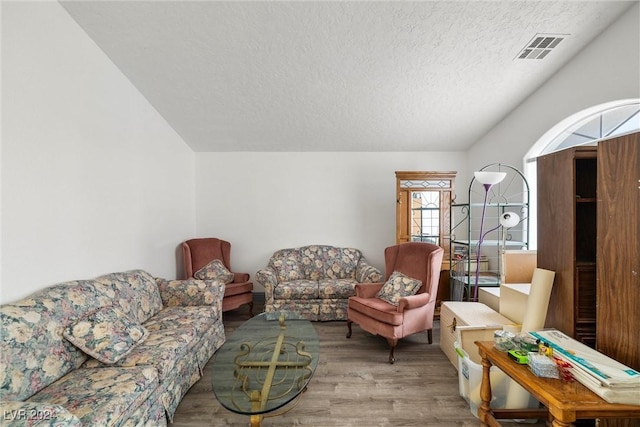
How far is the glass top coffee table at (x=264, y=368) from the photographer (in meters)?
1.47

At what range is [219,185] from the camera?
14.6ft

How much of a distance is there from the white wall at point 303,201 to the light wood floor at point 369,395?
6.41 feet

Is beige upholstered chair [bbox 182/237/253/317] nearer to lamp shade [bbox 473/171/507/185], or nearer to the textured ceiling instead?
the textured ceiling

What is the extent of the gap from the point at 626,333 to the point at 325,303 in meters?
2.75

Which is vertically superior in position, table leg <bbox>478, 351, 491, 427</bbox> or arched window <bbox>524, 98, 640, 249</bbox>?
arched window <bbox>524, 98, 640, 249</bbox>

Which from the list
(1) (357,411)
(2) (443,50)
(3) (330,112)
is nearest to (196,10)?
(3) (330,112)

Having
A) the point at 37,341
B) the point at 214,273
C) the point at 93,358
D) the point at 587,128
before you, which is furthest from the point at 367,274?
the point at 37,341

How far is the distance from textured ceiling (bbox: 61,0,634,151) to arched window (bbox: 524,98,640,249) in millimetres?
557

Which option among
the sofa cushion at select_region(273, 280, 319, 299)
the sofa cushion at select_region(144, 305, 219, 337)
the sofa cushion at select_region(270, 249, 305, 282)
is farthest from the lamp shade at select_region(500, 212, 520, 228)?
the sofa cushion at select_region(144, 305, 219, 337)

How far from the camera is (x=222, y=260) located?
4117 millimetres

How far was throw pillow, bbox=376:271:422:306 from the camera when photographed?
2859mm

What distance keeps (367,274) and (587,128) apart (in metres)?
2.75

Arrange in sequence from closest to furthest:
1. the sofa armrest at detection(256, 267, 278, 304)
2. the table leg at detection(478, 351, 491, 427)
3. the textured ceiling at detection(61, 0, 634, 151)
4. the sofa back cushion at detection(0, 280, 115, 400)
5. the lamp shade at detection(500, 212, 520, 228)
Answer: the sofa back cushion at detection(0, 280, 115, 400), the table leg at detection(478, 351, 491, 427), the textured ceiling at detection(61, 0, 634, 151), the lamp shade at detection(500, 212, 520, 228), the sofa armrest at detection(256, 267, 278, 304)

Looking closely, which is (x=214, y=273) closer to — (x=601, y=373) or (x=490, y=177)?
(x=490, y=177)
